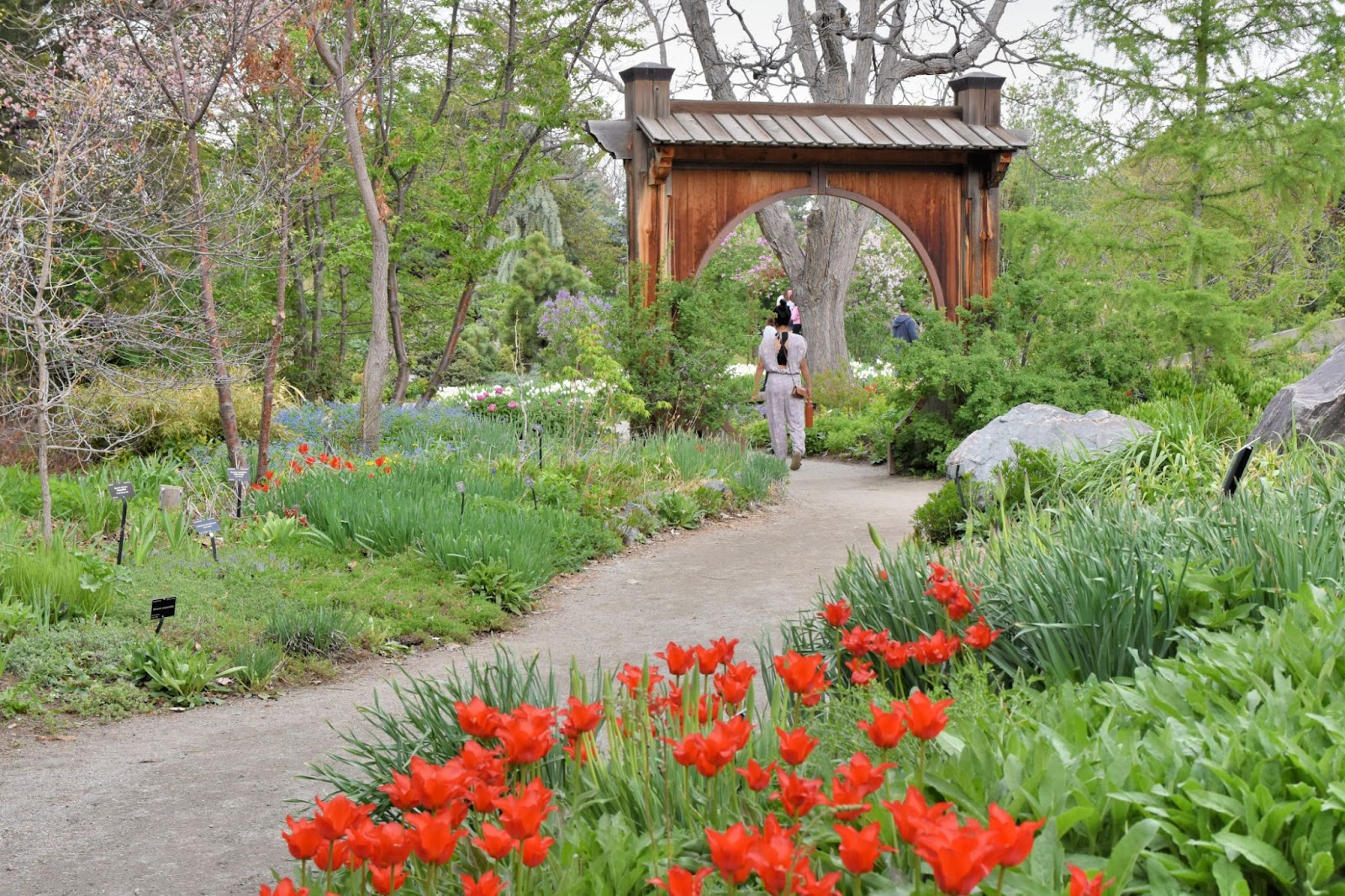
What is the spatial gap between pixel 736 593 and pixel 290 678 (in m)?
2.49

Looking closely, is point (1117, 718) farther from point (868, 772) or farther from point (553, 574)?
point (553, 574)

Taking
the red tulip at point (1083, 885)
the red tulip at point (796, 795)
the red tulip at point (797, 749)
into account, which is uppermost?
the red tulip at point (797, 749)

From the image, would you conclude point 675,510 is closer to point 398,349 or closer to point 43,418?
point 43,418

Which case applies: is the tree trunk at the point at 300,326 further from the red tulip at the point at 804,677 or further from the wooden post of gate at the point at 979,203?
the red tulip at the point at 804,677

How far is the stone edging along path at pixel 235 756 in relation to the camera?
3.17 metres

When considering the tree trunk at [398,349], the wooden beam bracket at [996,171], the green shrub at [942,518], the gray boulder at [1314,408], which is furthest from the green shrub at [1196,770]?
the wooden beam bracket at [996,171]

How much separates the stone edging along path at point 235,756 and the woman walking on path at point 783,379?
4860 millimetres

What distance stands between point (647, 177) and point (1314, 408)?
6.97 metres

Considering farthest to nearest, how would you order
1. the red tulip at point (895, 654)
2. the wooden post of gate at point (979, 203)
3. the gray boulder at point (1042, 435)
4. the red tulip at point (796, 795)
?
the wooden post of gate at point (979, 203) → the gray boulder at point (1042, 435) → the red tulip at point (895, 654) → the red tulip at point (796, 795)

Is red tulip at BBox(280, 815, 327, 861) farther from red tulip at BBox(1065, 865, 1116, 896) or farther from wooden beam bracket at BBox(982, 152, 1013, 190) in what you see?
wooden beam bracket at BBox(982, 152, 1013, 190)

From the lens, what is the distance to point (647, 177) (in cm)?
1174

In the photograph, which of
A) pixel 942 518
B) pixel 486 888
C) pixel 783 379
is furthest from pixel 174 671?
pixel 783 379

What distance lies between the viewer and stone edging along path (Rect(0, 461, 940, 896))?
3.17 m

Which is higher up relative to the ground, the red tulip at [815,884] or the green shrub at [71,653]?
the red tulip at [815,884]
